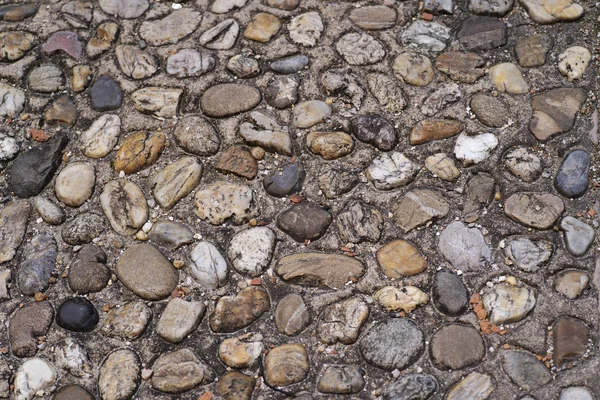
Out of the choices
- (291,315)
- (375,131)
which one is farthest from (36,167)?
(375,131)

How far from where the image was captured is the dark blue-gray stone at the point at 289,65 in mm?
2840

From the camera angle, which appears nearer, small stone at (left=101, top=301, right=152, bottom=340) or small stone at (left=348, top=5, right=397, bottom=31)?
small stone at (left=101, top=301, right=152, bottom=340)

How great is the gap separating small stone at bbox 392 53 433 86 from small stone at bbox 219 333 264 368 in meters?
1.23

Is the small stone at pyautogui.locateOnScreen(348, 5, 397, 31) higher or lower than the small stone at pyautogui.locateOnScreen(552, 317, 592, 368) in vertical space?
higher

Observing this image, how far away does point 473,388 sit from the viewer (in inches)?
83.8

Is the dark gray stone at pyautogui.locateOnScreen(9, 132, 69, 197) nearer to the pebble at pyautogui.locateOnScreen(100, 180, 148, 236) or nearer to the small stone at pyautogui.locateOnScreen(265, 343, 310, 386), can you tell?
the pebble at pyautogui.locateOnScreen(100, 180, 148, 236)

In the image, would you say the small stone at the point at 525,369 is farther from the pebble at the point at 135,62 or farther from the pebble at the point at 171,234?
the pebble at the point at 135,62

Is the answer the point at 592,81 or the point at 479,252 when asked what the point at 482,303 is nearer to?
the point at 479,252

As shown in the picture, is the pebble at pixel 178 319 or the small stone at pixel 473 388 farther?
the pebble at pixel 178 319

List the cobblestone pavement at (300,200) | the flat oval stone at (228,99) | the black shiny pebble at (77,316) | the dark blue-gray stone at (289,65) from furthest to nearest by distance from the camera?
1. the dark blue-gray stone at (289,65)
2. the flat oval stone at (228,99)
3. the black shiny pebble at (77,316)
4. the cobblestone pavement at (300,200)

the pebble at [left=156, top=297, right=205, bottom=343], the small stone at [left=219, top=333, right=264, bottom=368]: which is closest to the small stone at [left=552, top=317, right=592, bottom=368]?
the small stone at [left=219, top=333, right=264, bottom=368]

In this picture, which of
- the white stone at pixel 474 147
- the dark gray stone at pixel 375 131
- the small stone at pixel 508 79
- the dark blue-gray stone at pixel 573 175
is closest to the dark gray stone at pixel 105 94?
the dark gray stone at pixel 375 131

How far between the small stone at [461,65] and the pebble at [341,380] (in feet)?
4.25

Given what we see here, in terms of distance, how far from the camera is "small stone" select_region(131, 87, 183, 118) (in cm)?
276
